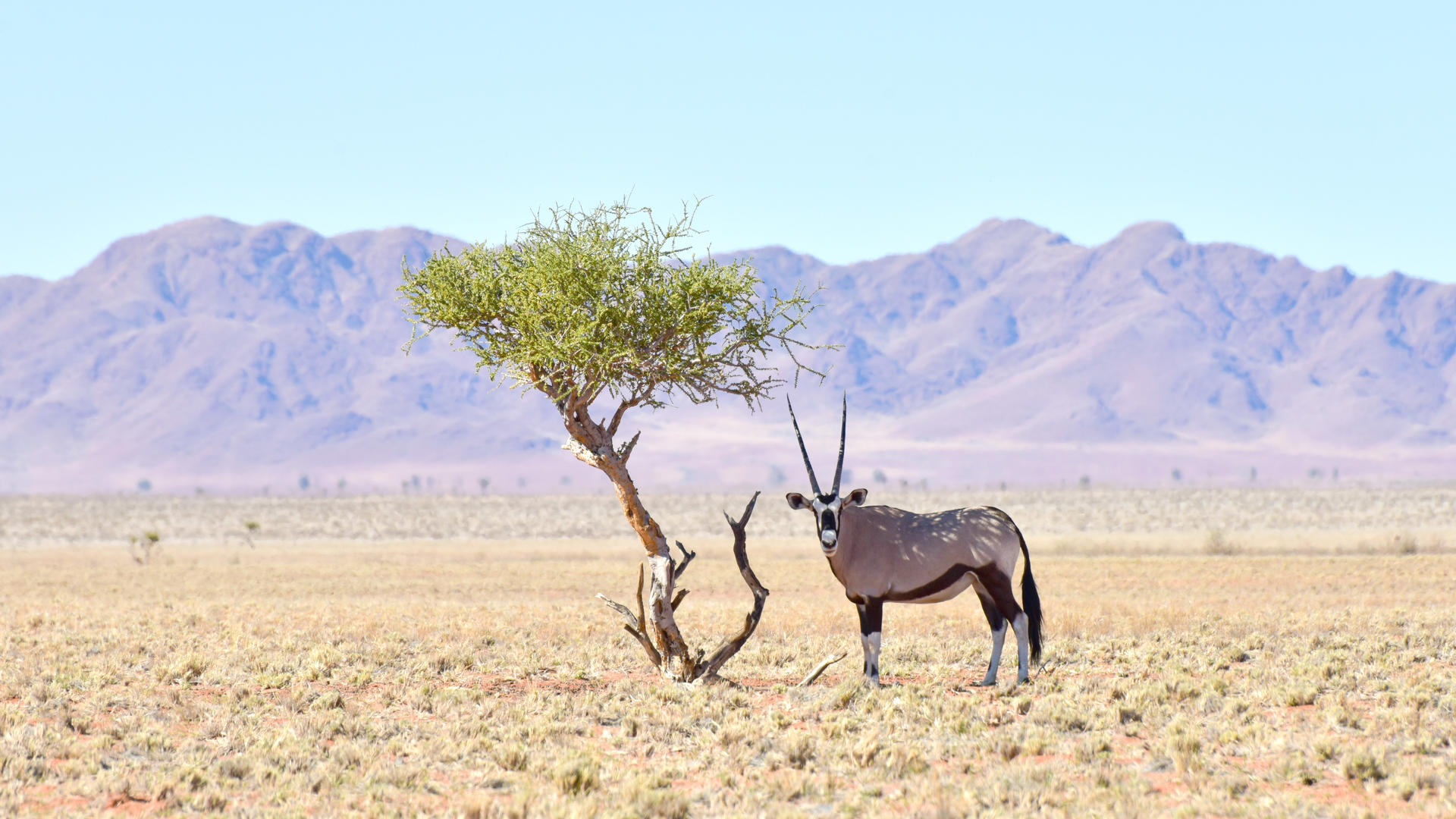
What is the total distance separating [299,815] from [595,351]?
652cm

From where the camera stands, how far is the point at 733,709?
14.0 meters

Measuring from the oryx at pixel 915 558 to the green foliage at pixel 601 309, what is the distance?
6.17 feet

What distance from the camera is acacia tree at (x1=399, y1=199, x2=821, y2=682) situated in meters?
15.1

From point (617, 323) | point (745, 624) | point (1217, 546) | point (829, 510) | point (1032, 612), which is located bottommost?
point (1217, 546)

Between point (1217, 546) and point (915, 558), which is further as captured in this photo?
point (1217, 546)

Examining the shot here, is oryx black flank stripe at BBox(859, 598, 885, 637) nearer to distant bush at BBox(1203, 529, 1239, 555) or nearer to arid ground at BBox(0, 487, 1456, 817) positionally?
arid ground at BBox(0, 487, 1456, 817)

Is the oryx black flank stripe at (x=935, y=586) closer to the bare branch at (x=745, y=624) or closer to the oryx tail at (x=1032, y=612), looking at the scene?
the oryx tail at (x=1032, y=612)

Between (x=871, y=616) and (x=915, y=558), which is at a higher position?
(x=915, y=558)

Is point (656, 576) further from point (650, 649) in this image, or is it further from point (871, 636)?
point (871, 636)

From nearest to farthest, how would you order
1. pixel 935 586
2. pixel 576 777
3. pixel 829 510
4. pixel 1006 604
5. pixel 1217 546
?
1. pixel 576 777
2. pixel 829 510
3. pixel 935 586
4. pixel 1006 604
5. pixel 1217 546

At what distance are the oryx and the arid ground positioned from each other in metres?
0.86

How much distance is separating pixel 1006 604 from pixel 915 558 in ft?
4.40

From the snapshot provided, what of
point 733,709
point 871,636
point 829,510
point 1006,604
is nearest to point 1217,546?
point 1006,604

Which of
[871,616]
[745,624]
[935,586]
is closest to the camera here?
[935,586]
